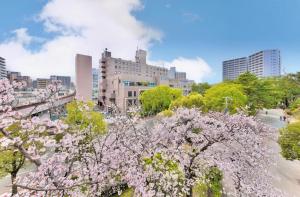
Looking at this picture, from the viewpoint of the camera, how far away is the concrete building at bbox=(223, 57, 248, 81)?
440ft

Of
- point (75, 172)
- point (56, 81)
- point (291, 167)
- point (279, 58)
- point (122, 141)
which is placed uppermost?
point (279, 58)

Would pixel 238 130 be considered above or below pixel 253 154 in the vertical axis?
above

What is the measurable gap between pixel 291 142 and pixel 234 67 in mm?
141418

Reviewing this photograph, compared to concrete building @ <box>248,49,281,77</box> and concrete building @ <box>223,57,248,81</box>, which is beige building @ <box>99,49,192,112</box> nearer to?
concrete building @ <box>248,49,281,77</box>

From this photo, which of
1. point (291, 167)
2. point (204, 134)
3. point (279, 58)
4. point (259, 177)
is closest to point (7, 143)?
point (204, 134)

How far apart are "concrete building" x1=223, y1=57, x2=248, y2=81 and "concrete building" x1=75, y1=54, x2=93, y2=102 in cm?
11742

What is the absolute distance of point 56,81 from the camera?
4.24m

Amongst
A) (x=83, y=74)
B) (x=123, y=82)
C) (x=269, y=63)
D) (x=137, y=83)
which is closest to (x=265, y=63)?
(x=269, y=63)

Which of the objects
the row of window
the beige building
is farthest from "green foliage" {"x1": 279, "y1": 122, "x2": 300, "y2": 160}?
the row of window

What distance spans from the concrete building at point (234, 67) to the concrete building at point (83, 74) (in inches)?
4623

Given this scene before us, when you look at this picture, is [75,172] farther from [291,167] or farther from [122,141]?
[291,167]

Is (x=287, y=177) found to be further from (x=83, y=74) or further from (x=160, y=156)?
(x=83, y=74)

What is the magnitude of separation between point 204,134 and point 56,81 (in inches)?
198

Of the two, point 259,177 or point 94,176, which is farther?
point 259,177
